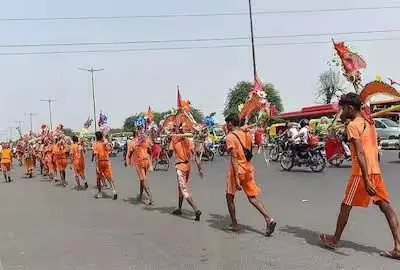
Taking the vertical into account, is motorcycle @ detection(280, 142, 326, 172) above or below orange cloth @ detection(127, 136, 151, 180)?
below

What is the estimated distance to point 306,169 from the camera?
19.6 meters

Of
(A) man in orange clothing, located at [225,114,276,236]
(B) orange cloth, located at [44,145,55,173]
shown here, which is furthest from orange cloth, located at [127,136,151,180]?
(B) orange cloth, located at [44,145,55,173]

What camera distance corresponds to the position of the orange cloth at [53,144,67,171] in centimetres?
1912

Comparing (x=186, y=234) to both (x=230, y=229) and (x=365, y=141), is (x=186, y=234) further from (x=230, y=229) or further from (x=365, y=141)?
(x=365, y=141)

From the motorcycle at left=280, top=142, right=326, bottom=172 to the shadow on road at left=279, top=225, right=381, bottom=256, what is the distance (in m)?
10.3

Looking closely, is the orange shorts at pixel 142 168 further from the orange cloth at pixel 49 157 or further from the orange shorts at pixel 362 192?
the orange cloth at pixel 49 157

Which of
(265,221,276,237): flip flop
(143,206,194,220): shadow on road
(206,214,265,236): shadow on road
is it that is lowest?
(206,214,265,236): shadow on road

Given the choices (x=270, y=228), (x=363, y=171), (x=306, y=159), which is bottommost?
(x=270, y=228)

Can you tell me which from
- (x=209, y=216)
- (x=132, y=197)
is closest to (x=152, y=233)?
(x=209, y=216)

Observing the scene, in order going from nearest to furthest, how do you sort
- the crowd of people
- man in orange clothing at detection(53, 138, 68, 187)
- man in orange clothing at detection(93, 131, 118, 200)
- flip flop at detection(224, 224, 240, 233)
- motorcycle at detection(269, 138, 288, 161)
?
the crowd of people → flip flop at detection(224, 224, 240, 233) → man in orange clothing at detection(93, 131, 118, 200) → man in orange clothing at detection(53, 138, 68, 187) → motorcycle at detection(269, 138, 288, 161)

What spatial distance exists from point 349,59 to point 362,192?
6.70ft

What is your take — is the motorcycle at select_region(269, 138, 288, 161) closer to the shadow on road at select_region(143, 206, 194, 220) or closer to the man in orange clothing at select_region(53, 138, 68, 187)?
the man in orange clothing at select_region(53, 138, 68, 187)

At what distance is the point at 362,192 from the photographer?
6664mm

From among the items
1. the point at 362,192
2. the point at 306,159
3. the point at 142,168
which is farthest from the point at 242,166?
the point at 306,159
